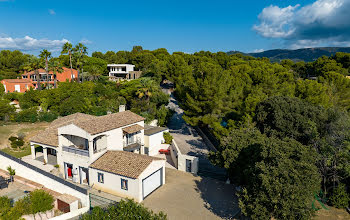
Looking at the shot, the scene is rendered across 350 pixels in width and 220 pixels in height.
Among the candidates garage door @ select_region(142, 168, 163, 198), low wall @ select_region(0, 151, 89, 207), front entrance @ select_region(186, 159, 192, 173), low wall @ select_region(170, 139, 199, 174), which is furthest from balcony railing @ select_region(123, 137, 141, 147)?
low wall @ select_region(0, 151, 89, 207)

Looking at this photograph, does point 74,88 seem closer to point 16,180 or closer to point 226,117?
point 16,180

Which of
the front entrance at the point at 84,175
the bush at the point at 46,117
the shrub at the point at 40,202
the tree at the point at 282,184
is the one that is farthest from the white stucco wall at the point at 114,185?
the bush at the point at 46,117

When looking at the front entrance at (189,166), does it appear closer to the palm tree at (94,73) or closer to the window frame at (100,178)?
the window frame at (100,178)

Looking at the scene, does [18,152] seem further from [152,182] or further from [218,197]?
[218,197]

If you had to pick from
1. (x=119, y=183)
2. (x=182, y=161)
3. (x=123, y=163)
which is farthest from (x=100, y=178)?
(x=182, y=161)

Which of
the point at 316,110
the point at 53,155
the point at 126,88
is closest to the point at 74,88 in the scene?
the point at 126,88

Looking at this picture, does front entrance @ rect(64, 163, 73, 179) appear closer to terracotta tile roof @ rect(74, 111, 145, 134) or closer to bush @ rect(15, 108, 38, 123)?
terracotta tile roof @ rect(74, 111, 145, 134)
